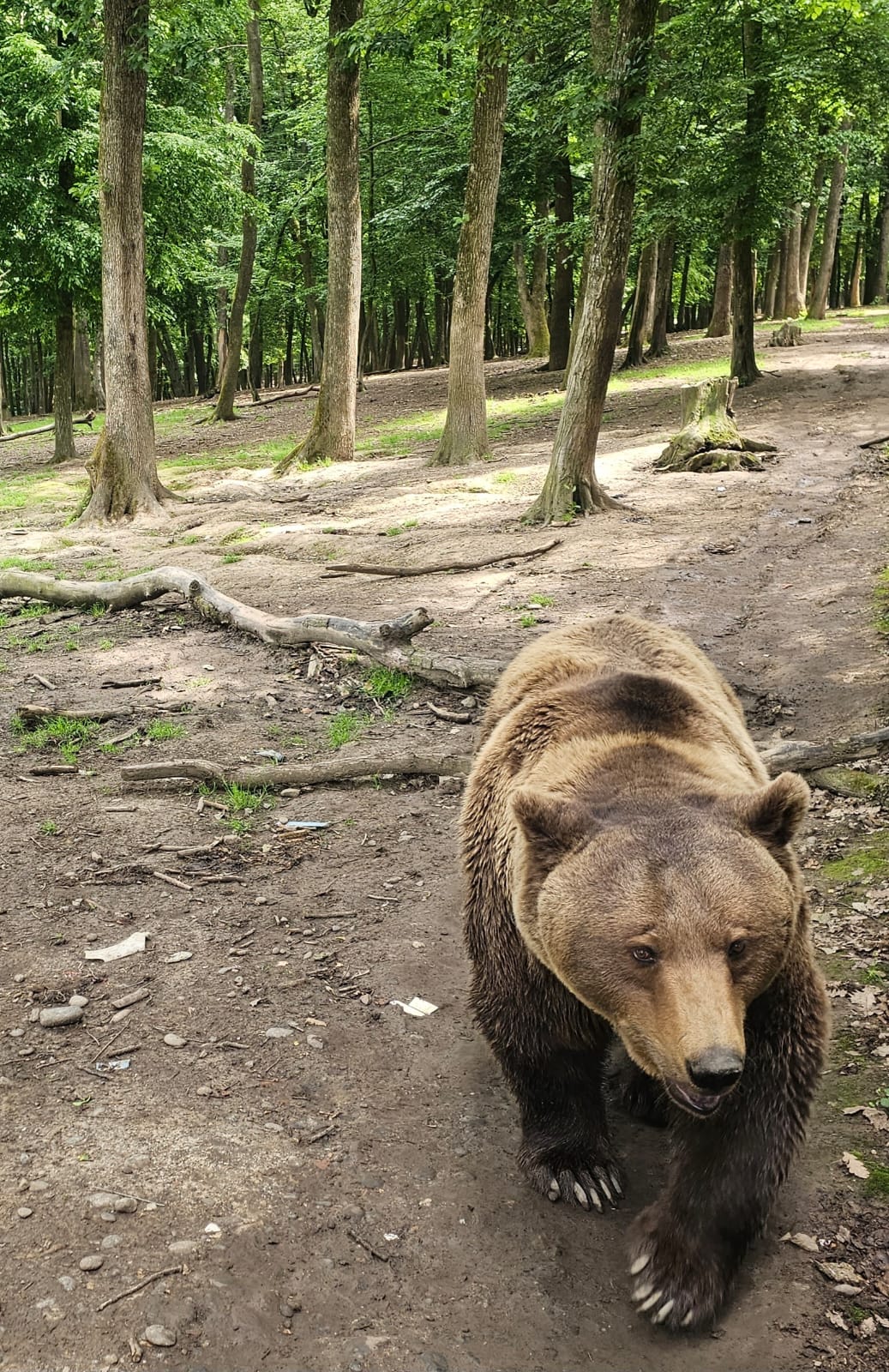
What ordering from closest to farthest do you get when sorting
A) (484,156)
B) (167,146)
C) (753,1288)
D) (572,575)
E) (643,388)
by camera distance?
1. (753,1288)
2. (572,575)
3. (484,156)
4. (167,146)
5. (643,388)

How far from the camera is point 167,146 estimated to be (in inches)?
892

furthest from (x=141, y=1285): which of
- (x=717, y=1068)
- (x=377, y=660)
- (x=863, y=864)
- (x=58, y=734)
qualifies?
(x=377, y=660)

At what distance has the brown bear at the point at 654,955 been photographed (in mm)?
3012

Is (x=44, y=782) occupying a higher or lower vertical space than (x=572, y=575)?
lower

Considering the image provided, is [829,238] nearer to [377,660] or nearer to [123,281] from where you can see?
[123,281]

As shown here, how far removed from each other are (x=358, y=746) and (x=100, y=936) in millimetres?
2941

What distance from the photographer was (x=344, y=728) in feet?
27.9

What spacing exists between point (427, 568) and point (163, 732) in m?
5.25

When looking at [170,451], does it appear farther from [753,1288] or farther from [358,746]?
[753,1288]

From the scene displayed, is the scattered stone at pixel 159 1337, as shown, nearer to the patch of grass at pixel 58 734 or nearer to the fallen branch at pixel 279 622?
the patch of grass at pixel 58 734

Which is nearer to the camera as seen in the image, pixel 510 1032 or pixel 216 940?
pixel 510 1032

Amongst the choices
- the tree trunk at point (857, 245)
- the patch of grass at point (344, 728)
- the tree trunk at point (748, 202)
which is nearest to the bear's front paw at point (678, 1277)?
the patch of grass at point (344, 728)

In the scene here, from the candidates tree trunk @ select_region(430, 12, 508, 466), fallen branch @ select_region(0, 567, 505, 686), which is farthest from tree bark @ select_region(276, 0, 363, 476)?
fallen branch @ select_region(0, 567, 505, 686)

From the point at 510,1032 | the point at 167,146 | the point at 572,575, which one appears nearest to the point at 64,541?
the point at 572,575
